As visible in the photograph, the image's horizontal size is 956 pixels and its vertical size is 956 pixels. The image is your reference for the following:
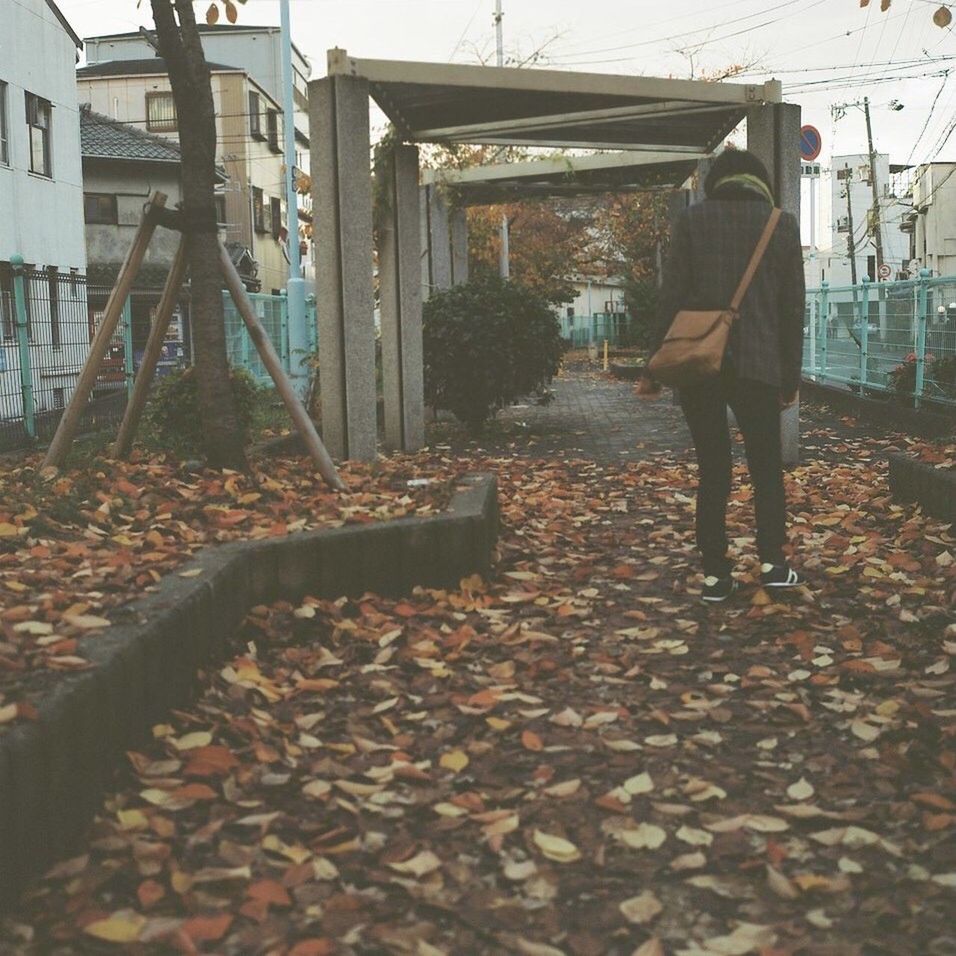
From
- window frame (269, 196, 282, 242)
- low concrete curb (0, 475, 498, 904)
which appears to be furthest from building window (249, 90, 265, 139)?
low concrete curb (0, 475, 498, 904)

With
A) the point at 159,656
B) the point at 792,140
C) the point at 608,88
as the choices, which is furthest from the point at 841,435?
the point at 159,656

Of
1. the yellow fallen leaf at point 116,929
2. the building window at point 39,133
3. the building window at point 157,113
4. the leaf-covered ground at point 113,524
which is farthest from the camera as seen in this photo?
the building window at point 157,113

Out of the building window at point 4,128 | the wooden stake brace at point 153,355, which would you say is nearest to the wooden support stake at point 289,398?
the wooden stake brace at point 153,355

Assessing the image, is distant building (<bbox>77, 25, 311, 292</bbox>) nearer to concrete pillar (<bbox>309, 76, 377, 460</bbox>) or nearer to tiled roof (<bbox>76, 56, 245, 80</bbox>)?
tiled roof (<bbox>76, 56, 245, 80</bbox>)

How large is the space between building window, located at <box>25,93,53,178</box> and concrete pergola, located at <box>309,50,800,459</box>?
612 inches

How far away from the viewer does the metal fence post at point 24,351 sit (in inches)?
444

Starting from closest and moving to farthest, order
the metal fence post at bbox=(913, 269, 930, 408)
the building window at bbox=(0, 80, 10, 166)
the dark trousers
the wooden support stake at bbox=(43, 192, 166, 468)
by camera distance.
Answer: the dark trousers
the wooden support stake at bbox=(43, 192, 166, 468)
the metal fence post at bbox=(913, 269, 930, 408)
the building window at bbox=(0, 80, 10, 166)

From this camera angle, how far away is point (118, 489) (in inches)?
255

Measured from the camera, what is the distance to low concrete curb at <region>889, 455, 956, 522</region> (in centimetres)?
688

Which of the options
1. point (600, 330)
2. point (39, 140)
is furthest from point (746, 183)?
point (600, 330)

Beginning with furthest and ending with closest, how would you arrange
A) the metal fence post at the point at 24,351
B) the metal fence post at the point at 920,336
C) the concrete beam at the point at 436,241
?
1. the concrete beam at the point at 436,241
2. the metal fence post at the point at 920,336
3. the metal fence post at the point at 24,351

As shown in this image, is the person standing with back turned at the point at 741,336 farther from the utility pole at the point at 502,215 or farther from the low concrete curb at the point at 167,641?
the utility pole at the point at 502,215

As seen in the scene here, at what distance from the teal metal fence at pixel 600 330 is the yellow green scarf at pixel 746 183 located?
39903 millimetres

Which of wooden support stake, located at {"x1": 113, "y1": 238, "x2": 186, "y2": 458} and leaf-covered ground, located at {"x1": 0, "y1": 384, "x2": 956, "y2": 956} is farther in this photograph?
wooden support stake, located at {"x1": 113, "y1": 238, "x2": 186, "y2": 458}
